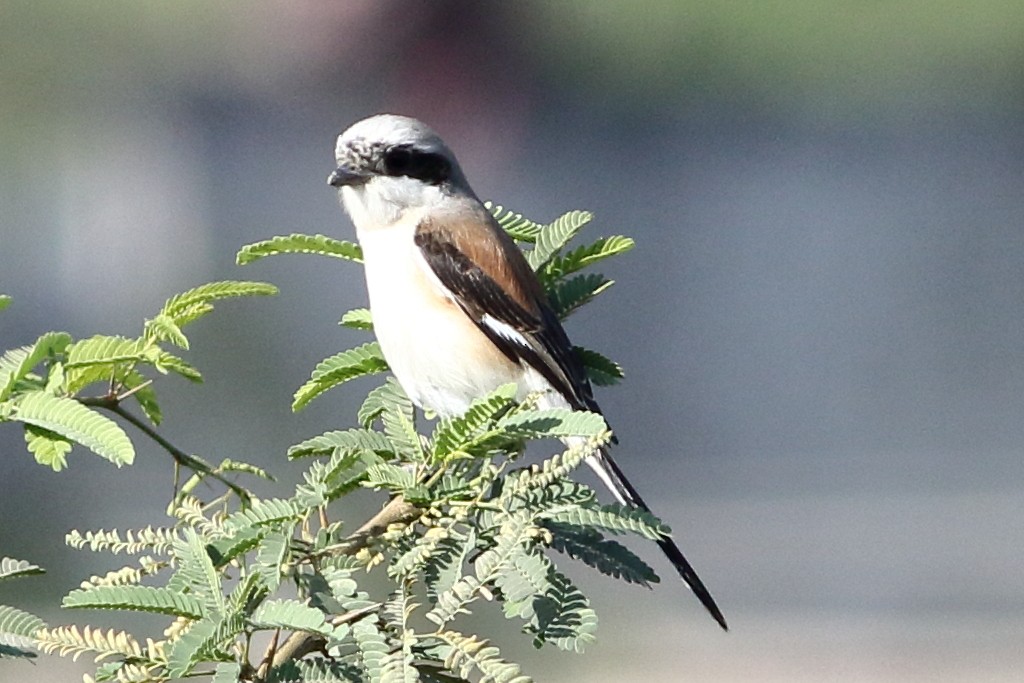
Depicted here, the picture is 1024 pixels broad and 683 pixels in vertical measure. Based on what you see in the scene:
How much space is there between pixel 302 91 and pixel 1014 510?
1114 cm

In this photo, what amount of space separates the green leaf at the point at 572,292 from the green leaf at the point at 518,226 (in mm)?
104

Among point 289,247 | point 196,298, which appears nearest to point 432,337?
point 289,247

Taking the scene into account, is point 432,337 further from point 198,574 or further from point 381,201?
point 198,574

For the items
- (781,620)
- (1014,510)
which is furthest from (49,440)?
(1014,510)

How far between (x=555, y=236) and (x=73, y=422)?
103 cm

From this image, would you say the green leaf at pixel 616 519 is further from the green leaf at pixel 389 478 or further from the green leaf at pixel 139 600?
the green leaf at pixel 139 600

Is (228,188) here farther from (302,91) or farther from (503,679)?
(503,679)

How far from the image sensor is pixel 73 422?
194 centimetres

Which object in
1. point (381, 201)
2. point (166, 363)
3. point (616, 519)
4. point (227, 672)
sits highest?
point (381, 201)

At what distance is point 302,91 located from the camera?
1873 centimetres

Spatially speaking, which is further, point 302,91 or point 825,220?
point 302,91

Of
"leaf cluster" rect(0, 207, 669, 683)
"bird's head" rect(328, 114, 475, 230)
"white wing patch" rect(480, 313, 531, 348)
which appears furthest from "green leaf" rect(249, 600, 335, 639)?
"bird's head" rect(328, 114, 475, 230)

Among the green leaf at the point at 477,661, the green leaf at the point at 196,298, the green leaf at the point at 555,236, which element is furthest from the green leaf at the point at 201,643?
the green leaf at the point at 555,236

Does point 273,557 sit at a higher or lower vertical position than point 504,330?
lower
